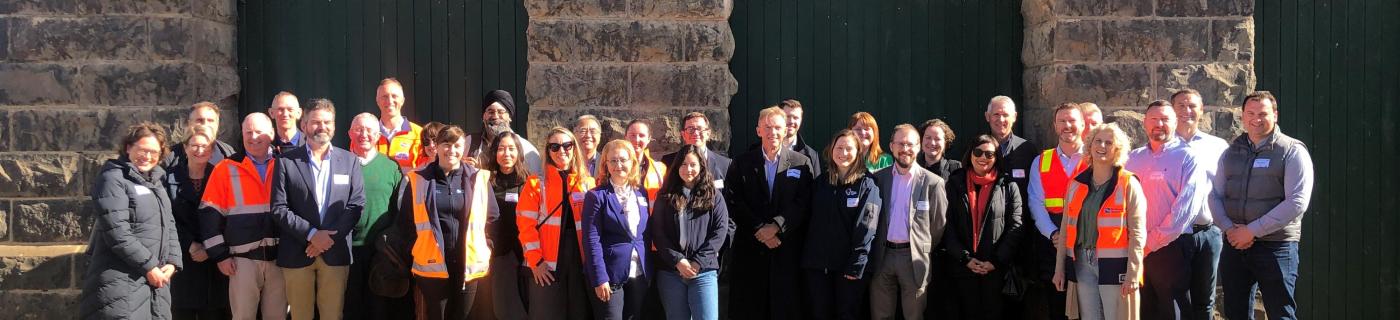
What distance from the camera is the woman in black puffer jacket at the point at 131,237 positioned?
5.71m

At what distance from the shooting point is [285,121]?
6465 millimetres

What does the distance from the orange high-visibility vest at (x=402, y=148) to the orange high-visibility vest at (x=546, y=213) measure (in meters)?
0.99

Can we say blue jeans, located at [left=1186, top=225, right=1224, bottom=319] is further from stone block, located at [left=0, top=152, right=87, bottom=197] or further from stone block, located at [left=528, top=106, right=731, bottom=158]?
stone block, located at [left=0, top=152, right=87, bottom=197]

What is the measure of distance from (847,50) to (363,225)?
3353mm

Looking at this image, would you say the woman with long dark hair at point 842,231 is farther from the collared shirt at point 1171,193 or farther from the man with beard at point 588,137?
the collared shirt at point 1171,193

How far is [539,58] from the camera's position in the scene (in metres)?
7.03

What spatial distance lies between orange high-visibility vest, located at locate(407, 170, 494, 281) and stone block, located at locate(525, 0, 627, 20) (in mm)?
1393

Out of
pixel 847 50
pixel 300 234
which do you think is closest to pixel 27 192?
pixel 300 234

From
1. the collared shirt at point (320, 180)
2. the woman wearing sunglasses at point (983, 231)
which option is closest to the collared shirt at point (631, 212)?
the collared shirt at point (320, 180)

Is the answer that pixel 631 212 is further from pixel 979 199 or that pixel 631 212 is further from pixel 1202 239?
pixel 1202 239

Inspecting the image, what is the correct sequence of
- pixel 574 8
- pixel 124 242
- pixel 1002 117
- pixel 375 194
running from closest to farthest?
pixel 124 242 → pixel 375 194 → pixel 1002 117 → pixel 574 8

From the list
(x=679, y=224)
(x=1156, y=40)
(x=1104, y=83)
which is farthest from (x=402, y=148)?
(x=1156, y=40)

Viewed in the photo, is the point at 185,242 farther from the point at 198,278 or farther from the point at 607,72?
the point at 607,72

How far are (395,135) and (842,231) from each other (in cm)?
270
